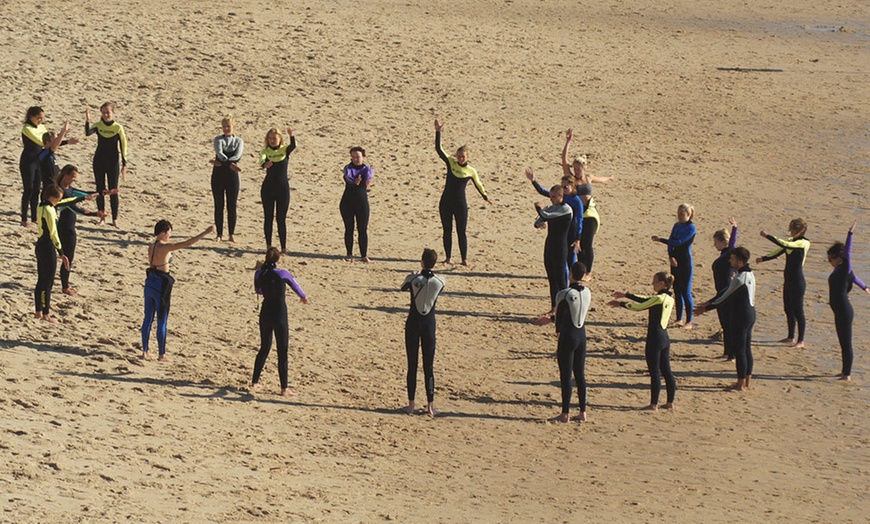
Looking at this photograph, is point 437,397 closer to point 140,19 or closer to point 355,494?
point 355,494

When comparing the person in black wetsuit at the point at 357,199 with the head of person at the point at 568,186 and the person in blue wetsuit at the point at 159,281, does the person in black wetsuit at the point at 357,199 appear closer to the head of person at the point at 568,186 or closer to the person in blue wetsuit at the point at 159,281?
the head of person at the point at 568,186

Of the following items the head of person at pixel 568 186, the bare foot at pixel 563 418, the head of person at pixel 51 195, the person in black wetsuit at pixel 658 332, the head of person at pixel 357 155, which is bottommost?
the bare foot at pixel 563 418

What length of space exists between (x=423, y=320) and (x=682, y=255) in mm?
5110

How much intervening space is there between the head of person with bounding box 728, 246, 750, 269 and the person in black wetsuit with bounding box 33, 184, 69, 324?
313 inches

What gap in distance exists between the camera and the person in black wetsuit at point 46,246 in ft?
52.5

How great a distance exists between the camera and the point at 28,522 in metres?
11.2

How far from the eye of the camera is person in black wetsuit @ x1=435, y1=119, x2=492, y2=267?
20.1m

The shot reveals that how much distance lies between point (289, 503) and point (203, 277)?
724 centimetres

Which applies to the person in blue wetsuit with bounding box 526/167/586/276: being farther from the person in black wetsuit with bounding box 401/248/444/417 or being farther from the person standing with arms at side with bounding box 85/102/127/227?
the person standing with arms at side with bounding box 85/102/127/227

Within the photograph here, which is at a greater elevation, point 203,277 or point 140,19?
point 140,19

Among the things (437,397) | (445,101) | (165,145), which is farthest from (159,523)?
(445,101)

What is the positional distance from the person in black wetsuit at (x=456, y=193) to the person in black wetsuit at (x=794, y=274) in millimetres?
4391

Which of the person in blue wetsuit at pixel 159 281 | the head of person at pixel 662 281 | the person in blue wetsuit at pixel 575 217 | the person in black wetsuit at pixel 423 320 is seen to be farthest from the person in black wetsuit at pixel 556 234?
the person in blue wetsuit at pixel 159 281

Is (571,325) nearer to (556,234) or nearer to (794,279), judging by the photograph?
(556,234)
